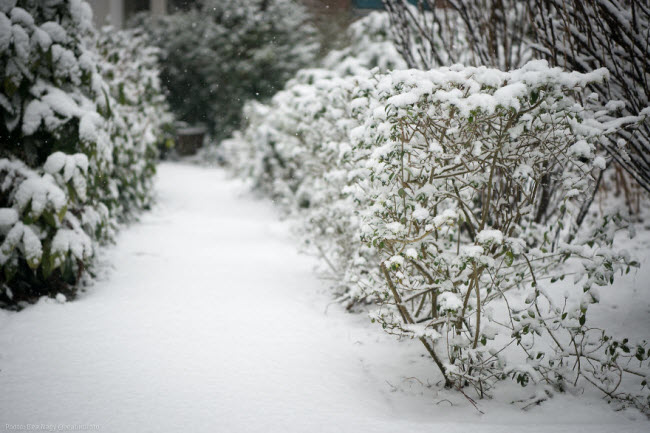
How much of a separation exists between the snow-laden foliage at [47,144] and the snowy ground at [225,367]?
38cm

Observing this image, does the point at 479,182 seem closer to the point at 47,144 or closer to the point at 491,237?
the point at 491,237

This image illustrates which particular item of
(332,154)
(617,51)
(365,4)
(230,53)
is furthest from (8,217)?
(365,4)

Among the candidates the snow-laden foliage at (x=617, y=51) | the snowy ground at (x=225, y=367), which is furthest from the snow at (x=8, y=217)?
the snow-laden foliage at (x=617, y=51)

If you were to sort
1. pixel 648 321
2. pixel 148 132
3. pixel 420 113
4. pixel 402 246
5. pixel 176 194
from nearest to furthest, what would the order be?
pixel 420 113, pixel 402 246, pixel 648 321, pixel 148 132, pixel 176 194

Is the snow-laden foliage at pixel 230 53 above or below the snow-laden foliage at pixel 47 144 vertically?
above

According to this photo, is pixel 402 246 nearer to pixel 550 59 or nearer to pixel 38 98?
pixel 550 59

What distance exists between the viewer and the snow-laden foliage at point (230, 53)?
14031 millimetres

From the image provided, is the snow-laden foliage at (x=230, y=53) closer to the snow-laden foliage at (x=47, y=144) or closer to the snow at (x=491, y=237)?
the snow-laden foliage at (x=47, y=144)

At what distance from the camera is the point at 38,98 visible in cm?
311

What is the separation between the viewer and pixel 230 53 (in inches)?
561

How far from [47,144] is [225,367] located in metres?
2.08

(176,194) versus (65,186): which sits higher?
(65,186)

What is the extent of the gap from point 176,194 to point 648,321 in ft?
24.8

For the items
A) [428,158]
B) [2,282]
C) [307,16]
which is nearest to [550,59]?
[428,158]
